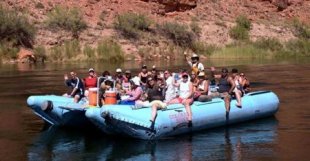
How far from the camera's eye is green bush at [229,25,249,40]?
59062 mm

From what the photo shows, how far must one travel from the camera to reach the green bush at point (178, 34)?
183 ft

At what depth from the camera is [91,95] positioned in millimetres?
15336

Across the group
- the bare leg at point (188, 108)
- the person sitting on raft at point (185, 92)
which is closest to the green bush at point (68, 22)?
the person sitting on raft at point (185, 92)

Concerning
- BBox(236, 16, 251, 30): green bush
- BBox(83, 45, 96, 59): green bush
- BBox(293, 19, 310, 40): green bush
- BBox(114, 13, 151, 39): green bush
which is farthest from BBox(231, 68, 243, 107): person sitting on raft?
BBox(293, 19, 310, 40): green bush

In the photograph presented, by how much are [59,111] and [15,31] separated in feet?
107

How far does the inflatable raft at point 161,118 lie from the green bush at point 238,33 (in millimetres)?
42812

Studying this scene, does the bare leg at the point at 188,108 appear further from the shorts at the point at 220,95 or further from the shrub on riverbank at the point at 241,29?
the shrub on riverbank at the point at 241,29

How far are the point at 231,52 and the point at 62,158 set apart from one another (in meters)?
42.3

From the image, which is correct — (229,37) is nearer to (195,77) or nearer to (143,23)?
(143,23)

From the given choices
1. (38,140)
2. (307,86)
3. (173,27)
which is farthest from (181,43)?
(38,140)

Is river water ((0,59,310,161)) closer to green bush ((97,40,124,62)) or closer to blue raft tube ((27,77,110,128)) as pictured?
blue raft tube ((27,77,110,128))

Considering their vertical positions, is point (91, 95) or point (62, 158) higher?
point (91, 95)

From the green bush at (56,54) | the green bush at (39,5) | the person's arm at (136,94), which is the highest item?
the green bush at (39,5)

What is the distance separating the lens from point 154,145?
563 inches
